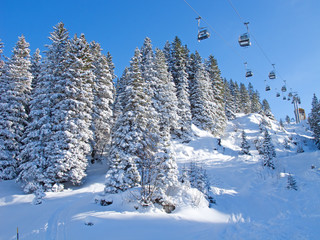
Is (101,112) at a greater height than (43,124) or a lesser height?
greater

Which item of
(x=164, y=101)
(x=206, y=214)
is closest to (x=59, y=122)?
(x=164, y=101)

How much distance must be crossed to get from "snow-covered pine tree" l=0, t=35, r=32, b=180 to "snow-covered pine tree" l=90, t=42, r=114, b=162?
7.45 metres

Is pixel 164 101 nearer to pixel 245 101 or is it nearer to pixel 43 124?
pixel 43 124

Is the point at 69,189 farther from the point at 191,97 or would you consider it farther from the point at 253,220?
the point at 191,97

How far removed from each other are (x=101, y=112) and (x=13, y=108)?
912 centimetres

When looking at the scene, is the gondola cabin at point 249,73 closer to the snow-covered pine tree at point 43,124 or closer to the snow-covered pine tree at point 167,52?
the snow-covered pine tree at point 43,124

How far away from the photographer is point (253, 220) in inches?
379

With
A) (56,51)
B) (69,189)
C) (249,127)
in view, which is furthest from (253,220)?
(249,127)

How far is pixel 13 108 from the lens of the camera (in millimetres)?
20906

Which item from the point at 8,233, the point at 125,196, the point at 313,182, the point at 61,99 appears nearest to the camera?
the point at 8,233

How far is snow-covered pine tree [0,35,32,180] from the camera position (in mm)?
19688

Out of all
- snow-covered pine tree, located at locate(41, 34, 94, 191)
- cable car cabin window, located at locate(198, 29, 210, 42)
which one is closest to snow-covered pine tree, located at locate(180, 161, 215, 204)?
cable car cabin window, located at locate(198, 29, 210, 42)

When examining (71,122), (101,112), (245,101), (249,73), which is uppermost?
(245,101)

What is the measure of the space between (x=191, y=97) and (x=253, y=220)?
29.5m
